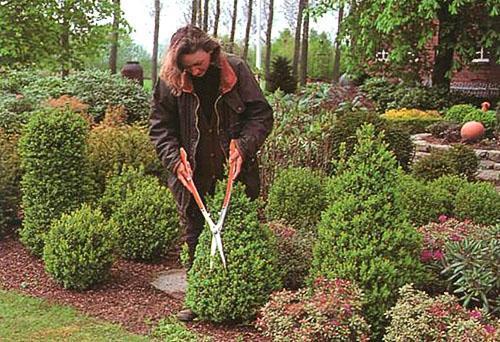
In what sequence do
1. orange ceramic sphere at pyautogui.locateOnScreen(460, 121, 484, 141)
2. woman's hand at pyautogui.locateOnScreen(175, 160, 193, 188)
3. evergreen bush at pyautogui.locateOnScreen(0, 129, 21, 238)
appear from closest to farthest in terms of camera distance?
woman's hand at pyautogui.locateOnScreen(175, 160, 193, 188) < evergreen bush at pyautogui.locateOnScreen(0, 129, 21, 238) < orange ceramic sphere at pyautogui.locateOnScreen(460, 121, 484, 141)

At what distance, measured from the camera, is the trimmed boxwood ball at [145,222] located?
19.9 ft

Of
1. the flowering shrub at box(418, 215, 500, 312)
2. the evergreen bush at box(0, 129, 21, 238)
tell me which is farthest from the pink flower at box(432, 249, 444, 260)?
the evergreen bush at box(0, 129, 21, 238)

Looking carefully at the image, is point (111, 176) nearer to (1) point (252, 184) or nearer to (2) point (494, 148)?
(1) point (252, 184)

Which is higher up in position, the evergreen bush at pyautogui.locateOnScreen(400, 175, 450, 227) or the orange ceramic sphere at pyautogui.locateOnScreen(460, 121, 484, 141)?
the orange ceramic sphere at pyautogui.locateOnScreen(460, 121, 484, 141)

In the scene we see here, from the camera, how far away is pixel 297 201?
6402mm

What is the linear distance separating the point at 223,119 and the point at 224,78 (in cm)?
28

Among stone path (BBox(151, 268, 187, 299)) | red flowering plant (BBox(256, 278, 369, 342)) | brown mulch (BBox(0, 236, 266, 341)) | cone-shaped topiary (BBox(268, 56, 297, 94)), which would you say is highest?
cone-shaped topiary (BBox(268, 56, 297, 94))

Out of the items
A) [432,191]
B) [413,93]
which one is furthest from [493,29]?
[432,191]

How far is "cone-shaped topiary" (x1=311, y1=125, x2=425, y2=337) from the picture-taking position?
4.17m

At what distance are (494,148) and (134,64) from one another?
1223cm

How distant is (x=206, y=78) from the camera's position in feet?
15.2

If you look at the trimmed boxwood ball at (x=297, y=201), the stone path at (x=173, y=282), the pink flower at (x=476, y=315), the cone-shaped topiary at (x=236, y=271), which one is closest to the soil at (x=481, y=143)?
the trimmed boxwood ball at (x=297, y=201)

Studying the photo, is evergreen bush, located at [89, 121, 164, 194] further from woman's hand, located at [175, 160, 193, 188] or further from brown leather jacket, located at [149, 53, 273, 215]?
woman's hand, located at [175, 160, 193, 188]

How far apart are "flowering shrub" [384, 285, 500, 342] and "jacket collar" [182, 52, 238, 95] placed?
1.62m
